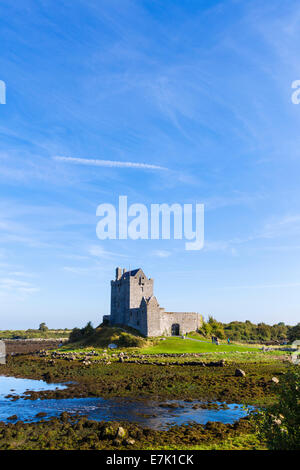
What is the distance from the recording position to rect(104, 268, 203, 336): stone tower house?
67325mm

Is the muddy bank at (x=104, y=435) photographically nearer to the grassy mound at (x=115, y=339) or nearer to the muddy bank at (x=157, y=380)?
the muddy bank at (x=157, y=380)

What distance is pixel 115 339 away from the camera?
63531 mm

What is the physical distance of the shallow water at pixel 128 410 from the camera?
20812mm

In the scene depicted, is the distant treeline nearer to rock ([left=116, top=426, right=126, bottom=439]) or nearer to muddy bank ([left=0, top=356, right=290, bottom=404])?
muddy bank ([left=0, top=356, right=290, bottom=404])

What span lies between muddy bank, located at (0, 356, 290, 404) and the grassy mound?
45.4 ft

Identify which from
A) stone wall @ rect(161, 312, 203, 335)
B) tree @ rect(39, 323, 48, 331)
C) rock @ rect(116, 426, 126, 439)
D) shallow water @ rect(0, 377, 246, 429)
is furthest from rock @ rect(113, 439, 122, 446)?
tree @ rect(39, 323, 48, 331)

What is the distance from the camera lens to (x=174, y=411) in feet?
74.8

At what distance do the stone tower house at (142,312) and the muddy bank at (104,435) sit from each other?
4746cm

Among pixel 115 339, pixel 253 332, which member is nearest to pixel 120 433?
pixel 115 339

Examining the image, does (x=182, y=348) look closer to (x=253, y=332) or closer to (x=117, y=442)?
(x=117, y=442)

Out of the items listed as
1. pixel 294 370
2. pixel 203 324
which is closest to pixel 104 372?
pixel 294 370

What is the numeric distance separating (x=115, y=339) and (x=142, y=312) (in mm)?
8086

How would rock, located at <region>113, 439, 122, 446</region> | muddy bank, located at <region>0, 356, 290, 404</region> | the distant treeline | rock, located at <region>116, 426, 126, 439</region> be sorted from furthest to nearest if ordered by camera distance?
the distant treeline, muddy bank, located at <region>0, 356, 290, 404</region>, rock, located at <region>116, 426, 126, 439</region>, rock, located at <region>113, 439, 122, 446</region>
